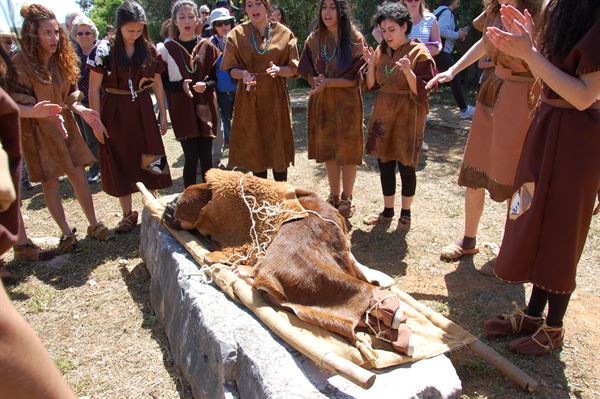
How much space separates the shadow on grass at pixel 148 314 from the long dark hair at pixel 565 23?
8.30 ft

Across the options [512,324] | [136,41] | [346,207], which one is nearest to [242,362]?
[512,324]

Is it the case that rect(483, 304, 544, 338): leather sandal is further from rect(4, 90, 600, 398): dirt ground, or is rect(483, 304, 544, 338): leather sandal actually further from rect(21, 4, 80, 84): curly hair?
rect(21, 4, 80, 84): curly hair

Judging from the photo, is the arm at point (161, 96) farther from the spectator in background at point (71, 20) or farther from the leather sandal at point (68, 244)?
the spectator in background at point (71, 20)

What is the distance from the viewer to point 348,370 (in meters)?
1.92

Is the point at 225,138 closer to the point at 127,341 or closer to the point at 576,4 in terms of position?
the point at 127,341

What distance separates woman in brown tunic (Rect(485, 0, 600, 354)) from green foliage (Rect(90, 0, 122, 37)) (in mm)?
25407

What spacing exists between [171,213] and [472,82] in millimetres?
9077

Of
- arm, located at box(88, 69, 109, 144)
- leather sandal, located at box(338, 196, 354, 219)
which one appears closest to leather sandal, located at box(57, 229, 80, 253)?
arm, located at box(88, 69, 109, 144)

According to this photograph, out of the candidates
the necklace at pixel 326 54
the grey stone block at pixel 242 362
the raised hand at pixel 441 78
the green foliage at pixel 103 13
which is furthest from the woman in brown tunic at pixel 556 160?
the green foliage at pixel 103 13

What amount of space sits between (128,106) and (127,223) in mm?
1097

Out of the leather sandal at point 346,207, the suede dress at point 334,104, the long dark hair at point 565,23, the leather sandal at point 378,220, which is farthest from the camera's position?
the leather sandal at point 346,207

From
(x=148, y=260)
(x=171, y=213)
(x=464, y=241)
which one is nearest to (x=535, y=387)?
(x=464, y=241)

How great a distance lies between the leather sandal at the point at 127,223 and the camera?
4.70m

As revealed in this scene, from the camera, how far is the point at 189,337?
2668mm
